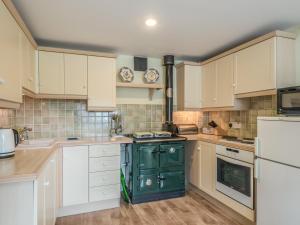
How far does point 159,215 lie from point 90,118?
1.66 metres

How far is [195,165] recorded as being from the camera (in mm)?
3229

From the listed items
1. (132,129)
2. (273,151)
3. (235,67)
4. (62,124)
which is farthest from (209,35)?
(62,124)

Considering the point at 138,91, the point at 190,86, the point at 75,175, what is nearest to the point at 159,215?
the point at 75,175

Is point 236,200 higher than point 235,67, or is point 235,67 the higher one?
point 235,67

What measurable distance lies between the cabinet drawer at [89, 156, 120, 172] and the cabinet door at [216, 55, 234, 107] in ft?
5.42

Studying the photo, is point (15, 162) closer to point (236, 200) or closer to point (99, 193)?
point (99, 193)

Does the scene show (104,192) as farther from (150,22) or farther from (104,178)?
(150,22)

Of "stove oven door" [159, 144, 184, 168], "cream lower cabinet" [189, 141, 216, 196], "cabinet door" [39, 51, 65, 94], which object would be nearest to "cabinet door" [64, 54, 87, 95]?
"cabinet door" [39, 51, 65, 94]

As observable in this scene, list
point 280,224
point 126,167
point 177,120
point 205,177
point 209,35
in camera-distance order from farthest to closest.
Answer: point 177,120 → point 126,167 → point 205,177 → point 209,35 → point 280,224

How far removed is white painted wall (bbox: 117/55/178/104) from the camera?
337 cm

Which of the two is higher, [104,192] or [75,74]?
[75,74]

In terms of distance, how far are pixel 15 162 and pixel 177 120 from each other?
8.47 ft

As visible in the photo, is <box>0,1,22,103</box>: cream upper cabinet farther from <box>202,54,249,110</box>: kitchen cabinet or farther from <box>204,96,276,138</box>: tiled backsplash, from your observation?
<box>204,96,276,138</box>: tiled backsplash

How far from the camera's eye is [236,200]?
7.84 feet
